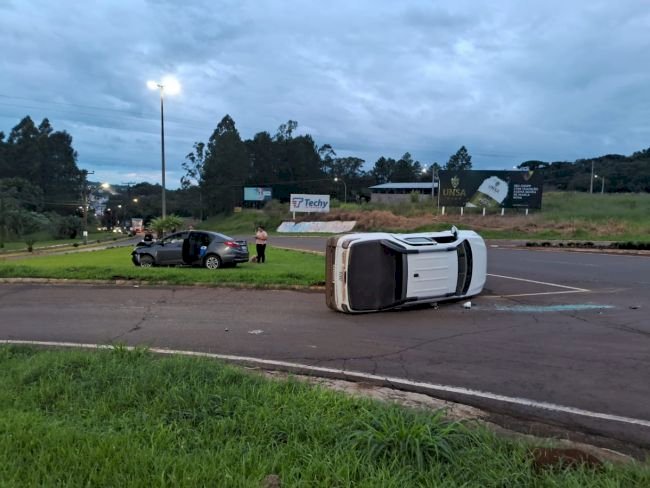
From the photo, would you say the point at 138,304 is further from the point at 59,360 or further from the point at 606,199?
the point at 606,199

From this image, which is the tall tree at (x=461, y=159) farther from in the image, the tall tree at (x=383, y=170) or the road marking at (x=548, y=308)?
the road marking at (x=548, y=308)

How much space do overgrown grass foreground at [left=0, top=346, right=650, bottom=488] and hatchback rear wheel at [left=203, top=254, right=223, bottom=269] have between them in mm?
13472

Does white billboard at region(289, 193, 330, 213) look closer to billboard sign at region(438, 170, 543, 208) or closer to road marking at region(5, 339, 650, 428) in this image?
billboard sign at region(438, 170, 543, 208)

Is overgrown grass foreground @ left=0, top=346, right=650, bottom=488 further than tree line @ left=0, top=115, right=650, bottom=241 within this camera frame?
No

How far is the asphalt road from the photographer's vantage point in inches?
202

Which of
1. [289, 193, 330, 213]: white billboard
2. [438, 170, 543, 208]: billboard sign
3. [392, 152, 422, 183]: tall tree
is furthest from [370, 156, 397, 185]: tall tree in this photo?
[438, 170, 543, 208]: billboard sign

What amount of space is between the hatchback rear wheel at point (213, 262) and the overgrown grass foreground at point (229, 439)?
13472 millimetres

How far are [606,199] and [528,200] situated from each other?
1208 cm

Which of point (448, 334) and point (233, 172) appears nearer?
point (448, 334)

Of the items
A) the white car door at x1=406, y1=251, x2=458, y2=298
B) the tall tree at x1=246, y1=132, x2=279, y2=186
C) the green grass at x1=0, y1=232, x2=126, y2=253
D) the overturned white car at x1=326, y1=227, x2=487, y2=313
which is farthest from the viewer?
the tall tree at x1=246, y1=132, x2=279, y2=186

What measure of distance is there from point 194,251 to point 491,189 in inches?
1381

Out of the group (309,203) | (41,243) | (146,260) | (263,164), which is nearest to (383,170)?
(263,164)

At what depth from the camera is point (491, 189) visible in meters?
47.4

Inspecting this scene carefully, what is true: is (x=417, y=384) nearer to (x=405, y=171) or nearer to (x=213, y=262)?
(x=213, y=262)
